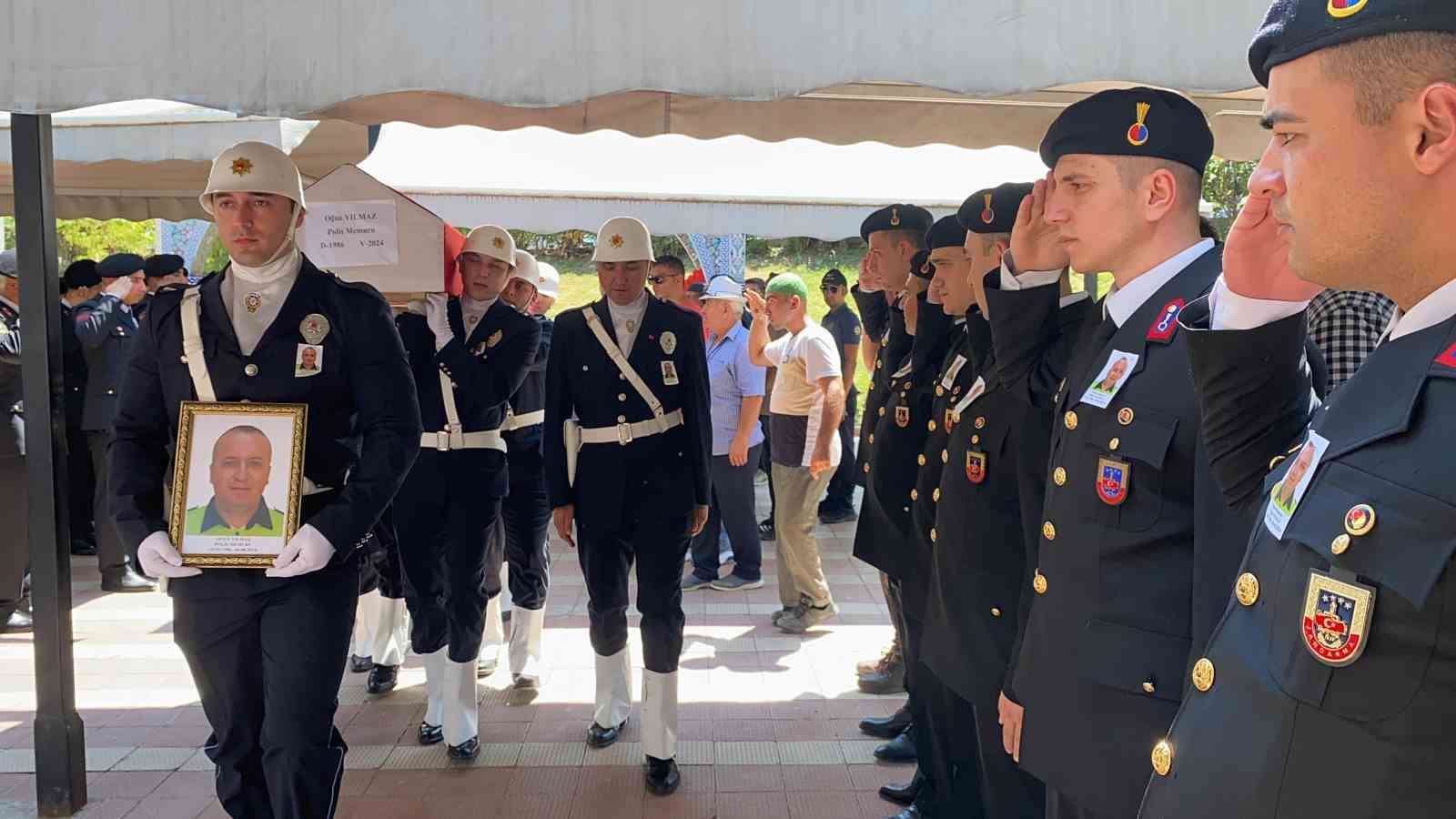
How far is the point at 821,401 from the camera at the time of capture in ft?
21.6

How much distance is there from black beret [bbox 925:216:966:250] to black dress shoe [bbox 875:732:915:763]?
2.07 m

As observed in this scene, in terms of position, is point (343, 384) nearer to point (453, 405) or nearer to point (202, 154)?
point (453, 405)

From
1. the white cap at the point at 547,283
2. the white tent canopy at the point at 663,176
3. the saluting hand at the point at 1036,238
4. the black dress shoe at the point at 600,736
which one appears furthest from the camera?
the white cap at the point at 547,283

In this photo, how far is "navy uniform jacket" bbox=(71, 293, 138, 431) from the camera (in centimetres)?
754

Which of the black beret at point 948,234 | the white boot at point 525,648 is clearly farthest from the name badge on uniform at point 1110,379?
the white boot at point 525,648

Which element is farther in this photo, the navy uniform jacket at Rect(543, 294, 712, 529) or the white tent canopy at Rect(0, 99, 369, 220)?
the white tent canopy at Rect(0, 99, 369, 220)

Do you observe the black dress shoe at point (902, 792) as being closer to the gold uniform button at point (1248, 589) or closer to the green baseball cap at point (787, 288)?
the gold uniform button at point (1248, 589)

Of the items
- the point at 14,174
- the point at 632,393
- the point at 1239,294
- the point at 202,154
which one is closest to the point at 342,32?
the point at 14,174

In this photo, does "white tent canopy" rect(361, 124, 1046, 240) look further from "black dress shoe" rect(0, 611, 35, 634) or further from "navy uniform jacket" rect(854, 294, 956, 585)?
"black dress shoe" rect(0, 611, 35, 634)

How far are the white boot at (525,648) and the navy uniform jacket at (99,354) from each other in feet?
13.0

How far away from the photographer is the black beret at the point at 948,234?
3639mm

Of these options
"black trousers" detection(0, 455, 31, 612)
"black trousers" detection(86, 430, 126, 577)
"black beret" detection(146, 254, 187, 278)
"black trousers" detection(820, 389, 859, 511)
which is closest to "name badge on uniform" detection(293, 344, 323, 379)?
"black trousers" detection(0, 455, 31, 612)

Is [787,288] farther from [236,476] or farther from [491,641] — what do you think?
[236,476]

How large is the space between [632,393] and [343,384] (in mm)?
1515
